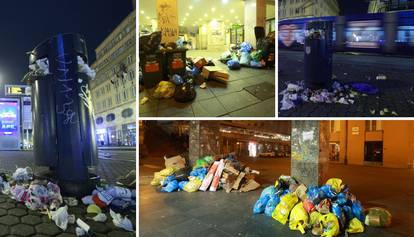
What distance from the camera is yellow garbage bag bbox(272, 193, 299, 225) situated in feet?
10.4

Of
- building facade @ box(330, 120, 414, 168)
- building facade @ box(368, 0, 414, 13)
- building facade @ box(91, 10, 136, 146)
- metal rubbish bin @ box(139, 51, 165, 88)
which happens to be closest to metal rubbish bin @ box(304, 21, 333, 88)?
building facade @ box(368, 0, 414, 13)

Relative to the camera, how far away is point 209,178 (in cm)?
473

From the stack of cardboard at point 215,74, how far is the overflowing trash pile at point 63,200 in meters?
1.51

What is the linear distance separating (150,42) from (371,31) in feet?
7.97

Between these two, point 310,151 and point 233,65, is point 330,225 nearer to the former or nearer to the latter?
point 310,151

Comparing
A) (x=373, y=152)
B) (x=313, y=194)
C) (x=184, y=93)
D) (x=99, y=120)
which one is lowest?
(x=373, y=152)

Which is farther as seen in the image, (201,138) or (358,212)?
(201,138)

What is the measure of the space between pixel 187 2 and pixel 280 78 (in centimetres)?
159

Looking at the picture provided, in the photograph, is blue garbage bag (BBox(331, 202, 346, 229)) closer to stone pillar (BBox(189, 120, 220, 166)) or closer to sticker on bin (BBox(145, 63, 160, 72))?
sticker on bin (BBox(145, 63, 160, 72))

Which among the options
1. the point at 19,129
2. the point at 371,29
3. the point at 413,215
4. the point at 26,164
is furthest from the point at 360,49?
the point at 26,164

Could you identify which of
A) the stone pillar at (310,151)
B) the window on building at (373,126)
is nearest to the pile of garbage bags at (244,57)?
the stone pillar at (310,151)

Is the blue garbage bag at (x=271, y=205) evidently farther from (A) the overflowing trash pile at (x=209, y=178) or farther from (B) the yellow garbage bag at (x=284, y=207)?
(A) the overflowing trash pile at (x=209, y=178)

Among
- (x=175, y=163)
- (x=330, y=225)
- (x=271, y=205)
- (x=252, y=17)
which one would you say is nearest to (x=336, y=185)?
(x=330, y=225)

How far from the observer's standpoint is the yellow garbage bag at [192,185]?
15.1 ft
